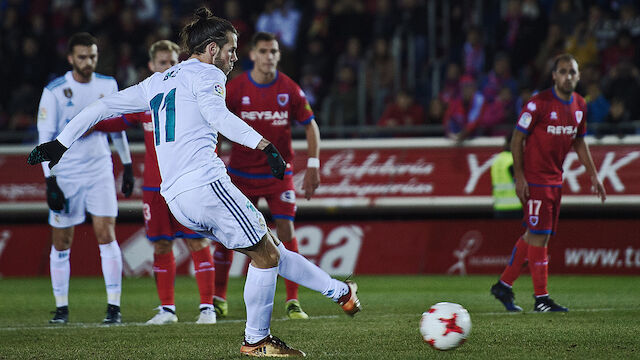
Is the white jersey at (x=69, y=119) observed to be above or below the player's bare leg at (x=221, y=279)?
above

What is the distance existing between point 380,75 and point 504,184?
3975mm

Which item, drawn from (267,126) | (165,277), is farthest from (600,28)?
(165,277)

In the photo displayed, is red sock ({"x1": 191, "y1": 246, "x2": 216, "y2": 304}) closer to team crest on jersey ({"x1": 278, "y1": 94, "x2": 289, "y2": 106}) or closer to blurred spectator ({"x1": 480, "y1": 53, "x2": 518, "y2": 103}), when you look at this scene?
team crest on jersey ({"x1": 278, "y1": 94, "x2": 289, "y2": 106})

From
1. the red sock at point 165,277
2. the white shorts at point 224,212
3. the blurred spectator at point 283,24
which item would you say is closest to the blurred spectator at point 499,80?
the blurred spectator at point 283,24

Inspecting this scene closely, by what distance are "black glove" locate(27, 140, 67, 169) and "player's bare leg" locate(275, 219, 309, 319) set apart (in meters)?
3.07

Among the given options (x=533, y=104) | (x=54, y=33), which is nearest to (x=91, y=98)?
(x=533, y=104)

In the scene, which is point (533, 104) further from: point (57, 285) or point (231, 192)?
point (57, 285)

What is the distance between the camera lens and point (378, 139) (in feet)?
45.8

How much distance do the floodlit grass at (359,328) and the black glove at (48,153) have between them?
1.30m

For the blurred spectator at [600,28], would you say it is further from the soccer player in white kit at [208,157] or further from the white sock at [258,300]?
the white sock at [258,300]

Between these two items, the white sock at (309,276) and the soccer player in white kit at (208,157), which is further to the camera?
the white sock at (309,276)

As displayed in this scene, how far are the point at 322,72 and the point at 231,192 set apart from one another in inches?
443

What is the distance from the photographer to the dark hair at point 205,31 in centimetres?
586

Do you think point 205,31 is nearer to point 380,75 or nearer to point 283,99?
point 283,99
